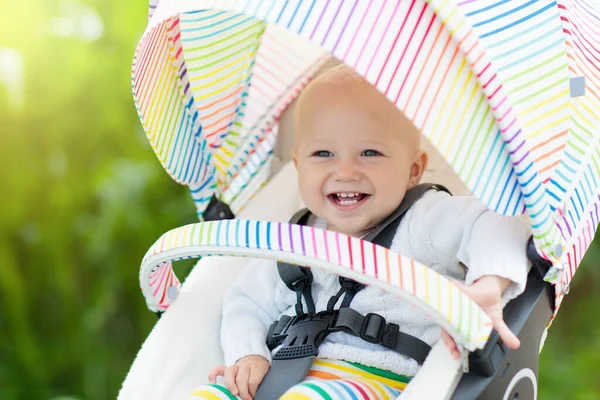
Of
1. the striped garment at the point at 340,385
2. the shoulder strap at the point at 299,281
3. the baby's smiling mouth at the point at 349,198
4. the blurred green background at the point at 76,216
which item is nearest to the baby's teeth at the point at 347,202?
the baby's smiling mouth at the point at 349,198

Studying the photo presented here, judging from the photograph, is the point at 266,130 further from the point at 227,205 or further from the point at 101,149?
the point at 101,149

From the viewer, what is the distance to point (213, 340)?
120 cm

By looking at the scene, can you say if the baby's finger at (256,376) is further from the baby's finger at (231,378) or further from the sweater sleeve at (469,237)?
the sweater sleeve at (469,237)

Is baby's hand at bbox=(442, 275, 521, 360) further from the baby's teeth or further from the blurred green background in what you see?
the blurred green background

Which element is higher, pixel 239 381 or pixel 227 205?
pixel 227 205

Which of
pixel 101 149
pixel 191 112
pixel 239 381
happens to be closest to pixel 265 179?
pixel 191 112


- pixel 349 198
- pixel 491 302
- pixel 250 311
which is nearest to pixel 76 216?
pixel 250 311

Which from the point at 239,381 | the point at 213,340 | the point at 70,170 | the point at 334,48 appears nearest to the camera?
the point at 334,48

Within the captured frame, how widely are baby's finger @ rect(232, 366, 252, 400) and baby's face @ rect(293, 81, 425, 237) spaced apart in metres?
0.25

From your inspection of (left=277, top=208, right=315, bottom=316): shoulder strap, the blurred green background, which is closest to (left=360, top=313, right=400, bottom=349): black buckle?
(left=277, top=208, right=315, bottom=316): shoulder strap

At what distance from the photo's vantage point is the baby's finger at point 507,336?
91 cm

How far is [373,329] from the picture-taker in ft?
3.51

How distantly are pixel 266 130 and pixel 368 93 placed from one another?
0.34 metres

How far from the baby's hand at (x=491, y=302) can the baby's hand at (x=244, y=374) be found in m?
0.30
